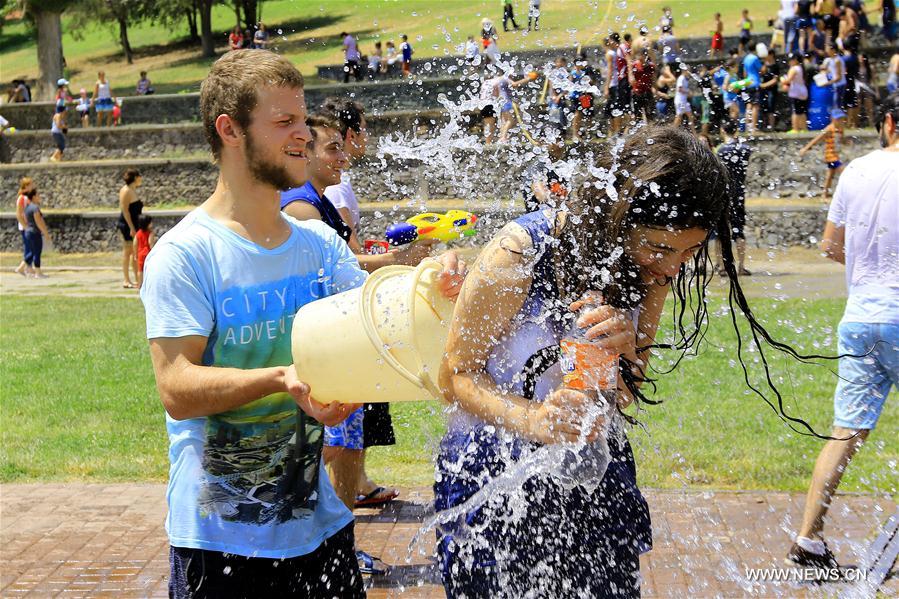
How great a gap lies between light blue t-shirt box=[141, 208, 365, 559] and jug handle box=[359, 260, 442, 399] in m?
0.31

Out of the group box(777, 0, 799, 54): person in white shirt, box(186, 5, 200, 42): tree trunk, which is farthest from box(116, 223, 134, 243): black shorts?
box(186, 5, 200, 42): tree trunk

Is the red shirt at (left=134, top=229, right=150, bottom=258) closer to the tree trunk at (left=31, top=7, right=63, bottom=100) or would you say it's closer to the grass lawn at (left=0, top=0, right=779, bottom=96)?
the grass lawn at (left=0, top=0, right=779, bottom=96)

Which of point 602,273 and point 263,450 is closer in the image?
point 602,273

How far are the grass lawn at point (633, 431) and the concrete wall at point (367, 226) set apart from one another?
5330mm

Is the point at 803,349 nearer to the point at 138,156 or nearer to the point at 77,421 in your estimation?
the point at 77,421

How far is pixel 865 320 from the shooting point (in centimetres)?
460

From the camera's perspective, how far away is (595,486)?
8.61 feet

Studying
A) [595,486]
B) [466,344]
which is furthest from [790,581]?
[466,344]

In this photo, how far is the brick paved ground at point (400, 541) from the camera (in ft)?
15.8

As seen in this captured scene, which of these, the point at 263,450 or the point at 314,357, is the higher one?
the point at 314,357

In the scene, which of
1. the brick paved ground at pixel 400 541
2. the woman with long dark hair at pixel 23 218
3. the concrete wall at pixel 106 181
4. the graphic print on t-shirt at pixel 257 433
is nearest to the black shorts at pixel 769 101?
the concrete wall at pixel 106 181

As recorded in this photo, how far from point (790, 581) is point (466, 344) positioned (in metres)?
2.84

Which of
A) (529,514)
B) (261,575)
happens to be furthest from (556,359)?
(261,575)

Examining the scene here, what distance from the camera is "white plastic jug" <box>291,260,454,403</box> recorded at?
260 cm
